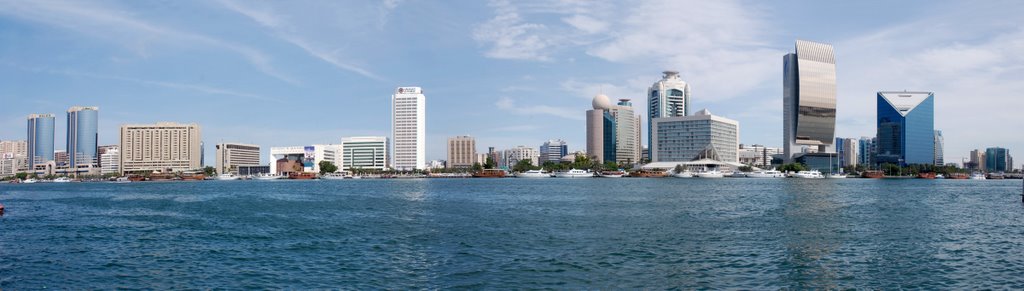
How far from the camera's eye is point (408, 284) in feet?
71.3

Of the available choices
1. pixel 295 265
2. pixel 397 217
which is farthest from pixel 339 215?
pixel 295 265

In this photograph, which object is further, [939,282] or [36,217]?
[36,217]

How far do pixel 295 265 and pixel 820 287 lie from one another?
1857cm

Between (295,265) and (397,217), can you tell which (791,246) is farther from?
(397,217)

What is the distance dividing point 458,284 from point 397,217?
2591 centimetres

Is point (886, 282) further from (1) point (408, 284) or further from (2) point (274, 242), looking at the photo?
(2) point (274, 242)

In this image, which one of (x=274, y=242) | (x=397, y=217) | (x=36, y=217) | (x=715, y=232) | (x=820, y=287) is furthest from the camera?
(x=36, y=217)

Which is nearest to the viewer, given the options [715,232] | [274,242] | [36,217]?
[274,242]

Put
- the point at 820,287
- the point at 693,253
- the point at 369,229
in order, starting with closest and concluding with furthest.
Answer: the point at 820,287 → the point at 693,253 → the point at 369,229

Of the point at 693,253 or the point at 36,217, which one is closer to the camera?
the point at 693,253

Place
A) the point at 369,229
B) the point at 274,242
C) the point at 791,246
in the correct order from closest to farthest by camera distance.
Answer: the point at 791,246, the point at 274,242, the point at 369,229

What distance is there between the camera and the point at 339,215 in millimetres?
49062

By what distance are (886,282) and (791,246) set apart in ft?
26.6

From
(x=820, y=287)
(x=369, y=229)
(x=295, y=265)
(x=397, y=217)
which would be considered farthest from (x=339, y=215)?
(x=820, y=287)
